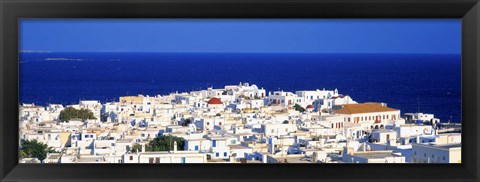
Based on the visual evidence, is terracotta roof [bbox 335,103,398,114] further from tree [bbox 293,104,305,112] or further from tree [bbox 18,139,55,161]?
tree [bbox 18,139,55,161]

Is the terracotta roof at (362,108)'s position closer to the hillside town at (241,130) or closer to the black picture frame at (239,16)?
the hillside town at (241,130)

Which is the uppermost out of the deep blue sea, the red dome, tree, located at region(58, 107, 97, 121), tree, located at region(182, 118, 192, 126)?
the deep blue sea

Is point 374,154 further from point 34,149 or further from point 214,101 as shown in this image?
point 34,149

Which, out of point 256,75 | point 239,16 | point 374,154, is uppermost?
point 239,16

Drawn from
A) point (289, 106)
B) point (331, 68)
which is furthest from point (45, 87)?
point (331, 68)

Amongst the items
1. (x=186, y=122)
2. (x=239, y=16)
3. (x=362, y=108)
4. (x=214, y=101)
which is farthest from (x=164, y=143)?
(x=362, y=108)

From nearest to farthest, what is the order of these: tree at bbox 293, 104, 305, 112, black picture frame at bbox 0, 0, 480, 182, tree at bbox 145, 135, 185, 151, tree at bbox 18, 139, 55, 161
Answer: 1. black picture frame at bbox 0, 0, 480, 182
2. tree at bbox 18, 139, 55, 161
3. tree at bbox 145, 135, 185, 151
4. tree at bbox 293, 104, 305, 112

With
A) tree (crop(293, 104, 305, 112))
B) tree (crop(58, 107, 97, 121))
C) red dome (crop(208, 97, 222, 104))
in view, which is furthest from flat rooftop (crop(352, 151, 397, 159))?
tree (crop(58, 107, 97, 121))
